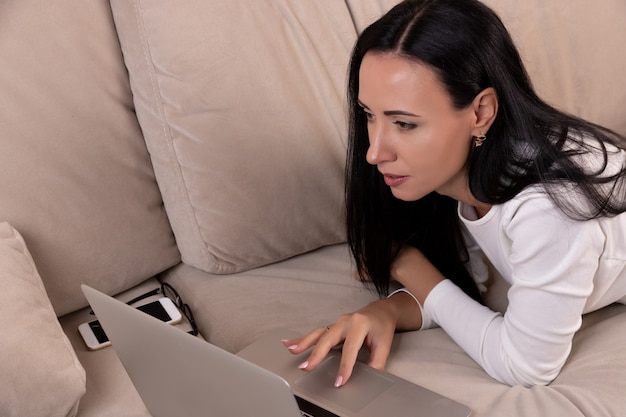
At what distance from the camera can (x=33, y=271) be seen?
127 cm

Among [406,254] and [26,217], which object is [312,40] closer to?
[406,254]

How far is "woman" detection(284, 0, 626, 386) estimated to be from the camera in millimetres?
1146

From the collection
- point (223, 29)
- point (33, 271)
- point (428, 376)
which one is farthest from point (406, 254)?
point (33, 271)

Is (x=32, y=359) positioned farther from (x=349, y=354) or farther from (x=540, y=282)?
(x=540, y=282)

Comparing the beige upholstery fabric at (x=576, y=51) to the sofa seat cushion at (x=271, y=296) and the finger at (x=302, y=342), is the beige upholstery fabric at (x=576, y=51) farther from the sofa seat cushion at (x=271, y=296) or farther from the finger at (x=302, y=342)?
the finger at (x=302, y=342)

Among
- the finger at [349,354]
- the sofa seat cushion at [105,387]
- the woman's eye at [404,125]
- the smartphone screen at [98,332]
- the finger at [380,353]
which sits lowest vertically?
the finger at [380,353]

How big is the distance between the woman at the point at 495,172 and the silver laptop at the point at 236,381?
0.03m

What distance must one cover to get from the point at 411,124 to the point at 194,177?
485 millimetres

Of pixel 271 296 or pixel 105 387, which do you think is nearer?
pixel 105 387

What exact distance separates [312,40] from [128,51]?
14.2 inches

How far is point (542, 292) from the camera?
115 centimetres

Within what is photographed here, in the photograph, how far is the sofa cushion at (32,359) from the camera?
1079 mm

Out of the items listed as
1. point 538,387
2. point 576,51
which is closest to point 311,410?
point 538,387

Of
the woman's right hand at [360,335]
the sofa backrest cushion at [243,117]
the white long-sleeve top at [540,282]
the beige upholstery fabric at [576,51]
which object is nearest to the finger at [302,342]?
the woman's right hand at [360,335]
